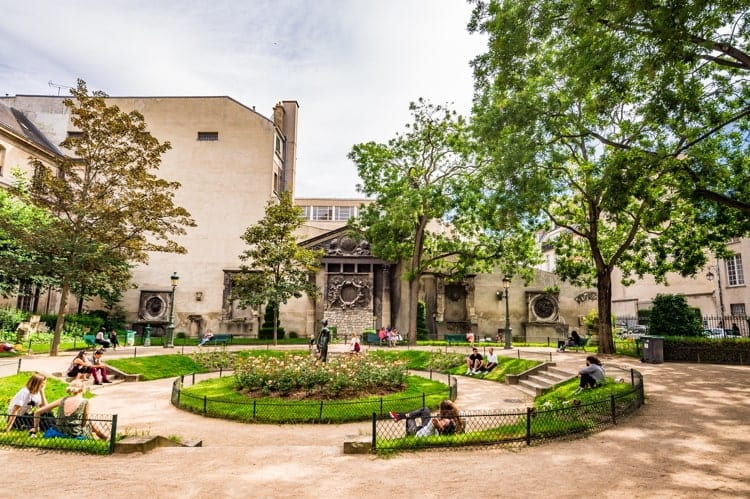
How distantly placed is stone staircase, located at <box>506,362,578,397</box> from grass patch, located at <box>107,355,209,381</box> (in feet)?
48.1

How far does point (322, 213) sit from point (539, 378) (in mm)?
41852

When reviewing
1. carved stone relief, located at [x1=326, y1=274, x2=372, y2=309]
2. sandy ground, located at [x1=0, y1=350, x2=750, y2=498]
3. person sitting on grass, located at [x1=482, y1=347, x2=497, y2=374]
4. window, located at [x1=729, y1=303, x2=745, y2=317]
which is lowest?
sandy ground, located at [x1=0, y1=350, x2=750, y2=498]

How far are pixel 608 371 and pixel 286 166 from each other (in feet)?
128

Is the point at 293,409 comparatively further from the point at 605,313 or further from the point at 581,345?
the point at 581,345

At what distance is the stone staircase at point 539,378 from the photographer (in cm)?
1645

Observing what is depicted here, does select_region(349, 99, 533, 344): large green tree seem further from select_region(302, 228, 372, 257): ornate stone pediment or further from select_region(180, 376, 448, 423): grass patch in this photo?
select_region(180, 376, 448, 423): grass patch

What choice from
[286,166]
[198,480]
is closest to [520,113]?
[198,480]

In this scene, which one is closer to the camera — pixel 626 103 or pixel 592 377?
pixel 592 377

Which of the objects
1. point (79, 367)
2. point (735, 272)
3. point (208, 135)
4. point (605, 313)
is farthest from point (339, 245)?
point (735, 272)

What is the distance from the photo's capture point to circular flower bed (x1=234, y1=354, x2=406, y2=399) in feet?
47.3

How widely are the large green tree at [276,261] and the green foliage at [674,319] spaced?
2089 cm

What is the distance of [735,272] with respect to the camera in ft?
113

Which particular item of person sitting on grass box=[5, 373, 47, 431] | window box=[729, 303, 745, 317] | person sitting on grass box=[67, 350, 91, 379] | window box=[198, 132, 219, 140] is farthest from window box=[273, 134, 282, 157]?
window box=[729, 303, 745, 317]

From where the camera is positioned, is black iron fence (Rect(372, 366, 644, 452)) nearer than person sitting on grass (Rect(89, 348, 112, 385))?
Yes
